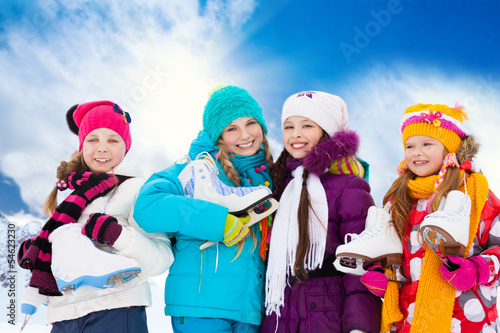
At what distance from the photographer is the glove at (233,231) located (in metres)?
2.42

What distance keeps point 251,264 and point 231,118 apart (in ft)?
3.21

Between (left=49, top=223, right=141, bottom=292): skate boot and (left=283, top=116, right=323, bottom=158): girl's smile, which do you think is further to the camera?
(left=283, top=116, right=323, bottom=158): girl's smile

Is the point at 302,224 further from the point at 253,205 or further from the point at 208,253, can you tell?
the point at 208,253

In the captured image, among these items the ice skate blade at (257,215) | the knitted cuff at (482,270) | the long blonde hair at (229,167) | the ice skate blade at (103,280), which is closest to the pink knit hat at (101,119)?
the long blonde hair at (229,167)

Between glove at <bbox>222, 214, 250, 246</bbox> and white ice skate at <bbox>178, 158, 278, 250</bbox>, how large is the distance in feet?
0.24

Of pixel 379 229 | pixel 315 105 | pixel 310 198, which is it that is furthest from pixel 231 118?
pixel 379 229

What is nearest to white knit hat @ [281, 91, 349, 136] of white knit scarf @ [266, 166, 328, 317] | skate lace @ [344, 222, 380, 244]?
white knit scarf @ [266, 166, 328, 317]

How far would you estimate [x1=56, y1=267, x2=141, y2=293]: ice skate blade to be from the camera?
2424 mm

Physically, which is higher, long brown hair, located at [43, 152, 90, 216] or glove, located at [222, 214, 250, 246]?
long brown hair, located at [43, 152, 90, 216]

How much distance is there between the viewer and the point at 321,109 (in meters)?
2.83

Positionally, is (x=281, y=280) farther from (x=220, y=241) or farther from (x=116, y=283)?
(x=116, y=283)

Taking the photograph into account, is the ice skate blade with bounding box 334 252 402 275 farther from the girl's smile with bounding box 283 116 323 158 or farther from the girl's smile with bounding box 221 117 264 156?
the girl's smile with bounding box 221 117 264 156

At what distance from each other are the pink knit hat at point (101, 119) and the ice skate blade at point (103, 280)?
100 cm

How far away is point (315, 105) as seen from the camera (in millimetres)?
2828
